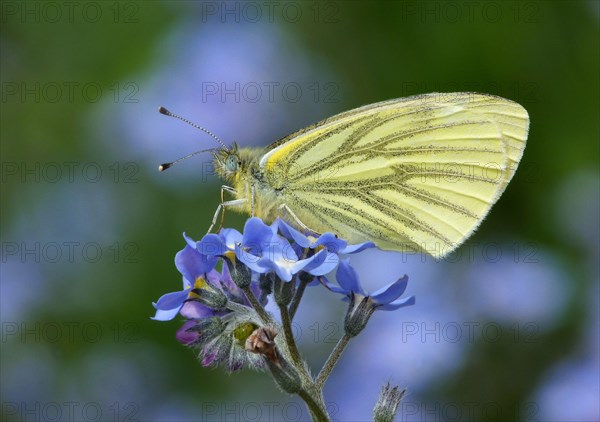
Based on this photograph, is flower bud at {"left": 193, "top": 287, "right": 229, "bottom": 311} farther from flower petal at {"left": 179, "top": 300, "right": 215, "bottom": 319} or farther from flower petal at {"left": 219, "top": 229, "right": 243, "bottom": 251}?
flower petal at {"left": 219, "top": 229, "right": 243, "bottom": 251}

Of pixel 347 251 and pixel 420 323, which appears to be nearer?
pixel 347 251

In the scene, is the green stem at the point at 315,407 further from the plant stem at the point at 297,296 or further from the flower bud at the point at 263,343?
the plant stem at the point at 297,296

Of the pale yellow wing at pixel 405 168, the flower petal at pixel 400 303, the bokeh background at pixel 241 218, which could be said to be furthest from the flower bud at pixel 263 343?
the bokeh background at pixel 241 218

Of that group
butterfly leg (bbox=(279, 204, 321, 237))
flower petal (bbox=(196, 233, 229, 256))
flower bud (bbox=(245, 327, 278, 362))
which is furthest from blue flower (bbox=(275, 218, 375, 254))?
butterfly leg (bbox=(279, 204, 321, 237))

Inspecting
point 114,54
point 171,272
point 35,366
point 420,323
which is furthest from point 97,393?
point 114,54

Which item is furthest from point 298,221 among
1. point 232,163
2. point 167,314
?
point 167,314

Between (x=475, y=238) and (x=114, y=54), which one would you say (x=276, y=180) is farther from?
(x=114, y=54)
